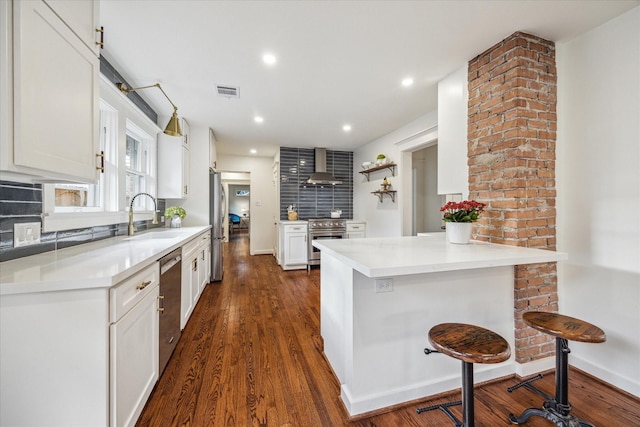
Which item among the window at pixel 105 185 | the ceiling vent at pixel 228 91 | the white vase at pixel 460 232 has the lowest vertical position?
the white vase at pixel 460 232

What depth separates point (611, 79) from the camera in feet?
5.67

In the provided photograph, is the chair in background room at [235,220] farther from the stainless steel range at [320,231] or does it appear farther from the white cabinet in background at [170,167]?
the white cabinet in background at [170,167]

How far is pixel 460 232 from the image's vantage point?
194 cm

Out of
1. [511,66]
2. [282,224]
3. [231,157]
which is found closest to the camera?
[511,66]

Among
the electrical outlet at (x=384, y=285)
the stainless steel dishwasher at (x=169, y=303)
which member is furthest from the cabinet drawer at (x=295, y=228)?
the electrical outlet at (x=384, y=285)

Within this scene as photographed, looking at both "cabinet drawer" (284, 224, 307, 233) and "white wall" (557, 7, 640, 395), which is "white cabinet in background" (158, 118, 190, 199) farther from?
"white wall" (557, 7, 640, 395)

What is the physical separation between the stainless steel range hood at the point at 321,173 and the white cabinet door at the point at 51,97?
3959 millimetres

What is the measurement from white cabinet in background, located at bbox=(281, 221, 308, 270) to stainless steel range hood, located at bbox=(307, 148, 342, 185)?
970mm

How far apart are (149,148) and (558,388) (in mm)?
4410

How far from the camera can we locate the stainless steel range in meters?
4.89

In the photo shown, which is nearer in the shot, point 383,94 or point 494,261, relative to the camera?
point 494,261

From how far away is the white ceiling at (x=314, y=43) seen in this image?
1617 millimetres

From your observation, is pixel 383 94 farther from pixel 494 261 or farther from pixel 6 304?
pixel 6 304

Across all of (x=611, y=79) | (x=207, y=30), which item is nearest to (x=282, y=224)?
(x=207, y=30)
